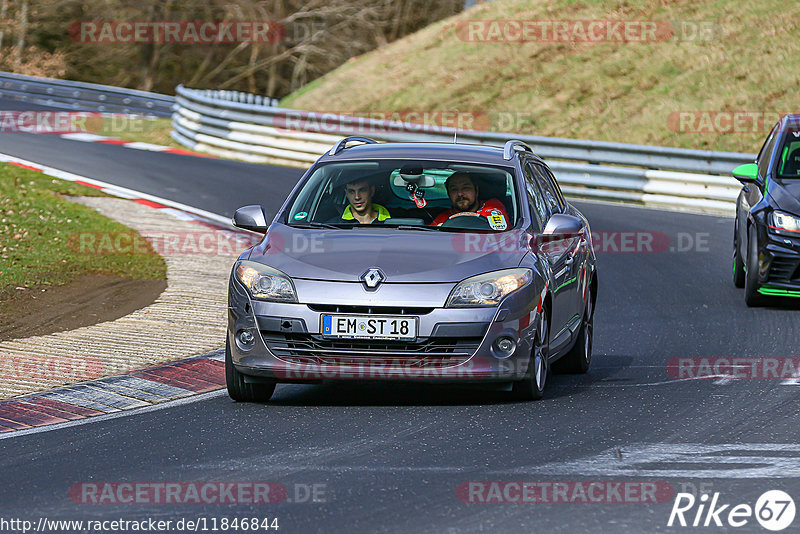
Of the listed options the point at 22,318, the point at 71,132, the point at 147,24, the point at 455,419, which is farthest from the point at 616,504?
the point at 147,24

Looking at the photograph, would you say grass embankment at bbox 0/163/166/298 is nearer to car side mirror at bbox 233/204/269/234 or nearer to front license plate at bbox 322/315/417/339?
car side mirror at bbox 233/204/269/234

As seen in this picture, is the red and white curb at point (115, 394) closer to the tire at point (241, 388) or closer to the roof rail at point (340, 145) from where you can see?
the tire at point (241, 388)

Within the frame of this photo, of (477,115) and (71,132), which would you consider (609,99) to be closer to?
(477,115)

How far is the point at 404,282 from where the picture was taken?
7938 millimetres

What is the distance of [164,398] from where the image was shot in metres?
8.70

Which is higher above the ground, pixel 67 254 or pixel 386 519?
pixel 386 519

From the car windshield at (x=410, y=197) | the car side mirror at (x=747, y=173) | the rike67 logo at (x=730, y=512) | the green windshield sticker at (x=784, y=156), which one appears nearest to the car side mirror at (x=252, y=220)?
→ the car windshield at (x=410, y=197)

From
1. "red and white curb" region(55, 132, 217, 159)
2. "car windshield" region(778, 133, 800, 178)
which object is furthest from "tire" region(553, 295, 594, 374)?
"red and white curb" region(55, 132, 217, 159)

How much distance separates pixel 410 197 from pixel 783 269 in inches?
190

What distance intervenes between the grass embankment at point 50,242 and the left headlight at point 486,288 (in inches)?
225

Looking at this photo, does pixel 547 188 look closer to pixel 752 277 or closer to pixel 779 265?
pixel 779 265

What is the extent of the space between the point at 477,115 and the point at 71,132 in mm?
9455

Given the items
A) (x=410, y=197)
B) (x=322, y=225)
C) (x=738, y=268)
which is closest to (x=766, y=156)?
(x=738, y=268)

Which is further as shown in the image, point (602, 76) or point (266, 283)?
point (602, 76)
